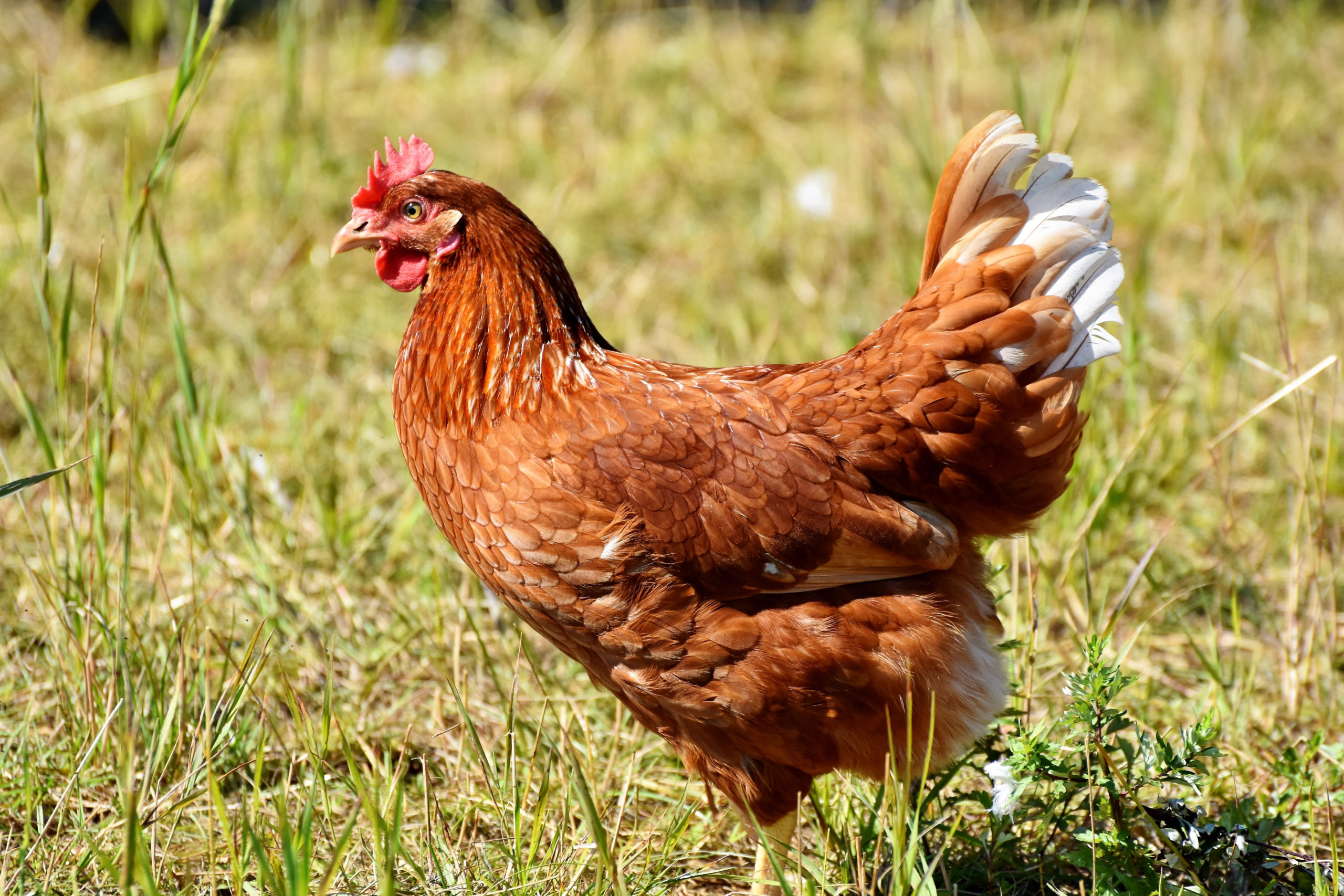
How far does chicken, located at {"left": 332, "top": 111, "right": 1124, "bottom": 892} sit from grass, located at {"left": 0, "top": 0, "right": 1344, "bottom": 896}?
205 mm

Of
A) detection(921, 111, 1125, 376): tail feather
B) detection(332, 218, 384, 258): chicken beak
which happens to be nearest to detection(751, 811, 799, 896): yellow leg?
detection(921, 111, 1125, 376): tail feather

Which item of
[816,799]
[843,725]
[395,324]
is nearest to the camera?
[843,725]

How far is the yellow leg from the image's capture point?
2.27 meters

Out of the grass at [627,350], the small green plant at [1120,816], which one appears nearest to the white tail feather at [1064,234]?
the grass at [627,350]

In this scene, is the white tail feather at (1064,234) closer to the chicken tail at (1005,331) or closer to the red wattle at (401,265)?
the chicken tail at (1005,331)

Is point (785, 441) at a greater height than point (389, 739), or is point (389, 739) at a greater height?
point (785, 441)

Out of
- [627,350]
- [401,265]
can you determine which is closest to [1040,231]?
[401,265]

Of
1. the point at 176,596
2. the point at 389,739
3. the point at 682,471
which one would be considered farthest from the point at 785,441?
the point at 176,596

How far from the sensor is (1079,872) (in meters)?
2.35

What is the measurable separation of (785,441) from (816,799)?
845 millimetres

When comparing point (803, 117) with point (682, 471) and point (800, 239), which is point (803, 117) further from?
point (682, 471)

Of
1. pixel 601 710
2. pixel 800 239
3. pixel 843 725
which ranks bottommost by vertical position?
pixel 601 710

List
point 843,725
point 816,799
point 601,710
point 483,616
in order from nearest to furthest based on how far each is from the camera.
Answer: point 843,725
point 816,799
point 601,710
point 483,616

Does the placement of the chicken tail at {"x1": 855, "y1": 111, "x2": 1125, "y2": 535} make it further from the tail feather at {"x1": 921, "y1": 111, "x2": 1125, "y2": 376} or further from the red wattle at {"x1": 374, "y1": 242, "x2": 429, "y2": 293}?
the red wattle at {"x1": 374, "y1": 242, "x2": 429, "y2": 293}
